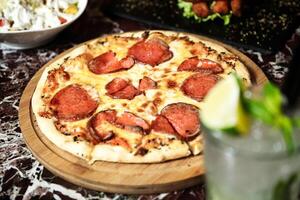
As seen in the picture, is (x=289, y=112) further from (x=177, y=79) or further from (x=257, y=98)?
(x=177, y=79)

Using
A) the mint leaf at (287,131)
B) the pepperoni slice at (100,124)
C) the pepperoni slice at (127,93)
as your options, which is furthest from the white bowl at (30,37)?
the mint leaf at (287,131)

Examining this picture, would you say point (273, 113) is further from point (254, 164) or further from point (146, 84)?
point (146, 84)

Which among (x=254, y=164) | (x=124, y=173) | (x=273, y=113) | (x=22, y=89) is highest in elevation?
(x=273, y=113)

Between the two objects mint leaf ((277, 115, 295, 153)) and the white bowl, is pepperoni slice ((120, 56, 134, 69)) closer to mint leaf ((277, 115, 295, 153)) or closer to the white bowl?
the white bowl

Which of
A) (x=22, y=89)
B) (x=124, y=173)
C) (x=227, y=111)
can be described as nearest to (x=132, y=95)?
(x=124, y=173)

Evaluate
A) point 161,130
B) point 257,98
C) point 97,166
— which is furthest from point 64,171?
point 257,98

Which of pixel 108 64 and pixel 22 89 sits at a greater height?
pixel 108 64

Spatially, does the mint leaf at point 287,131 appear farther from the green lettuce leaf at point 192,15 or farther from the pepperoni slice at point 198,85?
the green lettuce leaf at point 192,15
